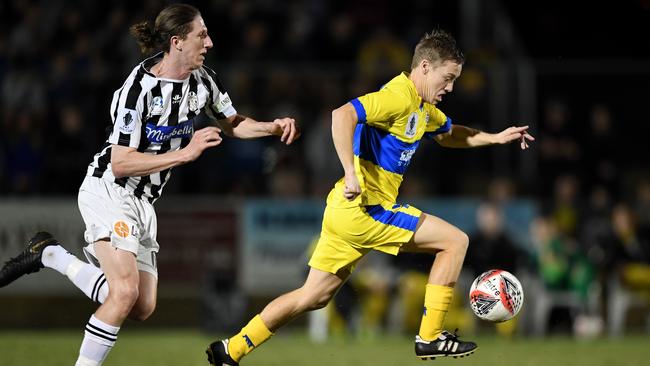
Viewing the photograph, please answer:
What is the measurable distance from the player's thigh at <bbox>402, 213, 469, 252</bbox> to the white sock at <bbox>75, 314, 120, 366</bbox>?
195 cm

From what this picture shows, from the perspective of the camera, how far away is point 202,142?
6637 millimetres

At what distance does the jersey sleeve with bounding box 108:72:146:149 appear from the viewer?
6902 millimetres

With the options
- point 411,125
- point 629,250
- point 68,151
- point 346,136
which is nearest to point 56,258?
point 346,136

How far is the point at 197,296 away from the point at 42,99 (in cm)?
301

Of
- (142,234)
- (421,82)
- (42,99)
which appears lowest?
(142,234)

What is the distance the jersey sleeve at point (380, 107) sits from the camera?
23.6 feet

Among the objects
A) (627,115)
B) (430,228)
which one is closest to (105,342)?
(430,228)

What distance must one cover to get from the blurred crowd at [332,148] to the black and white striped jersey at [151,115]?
622 cm

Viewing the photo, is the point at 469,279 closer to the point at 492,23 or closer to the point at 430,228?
the point at 492,23

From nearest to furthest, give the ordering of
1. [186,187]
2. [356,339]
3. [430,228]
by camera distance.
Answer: [430,228] < [356,339] < [186,187]

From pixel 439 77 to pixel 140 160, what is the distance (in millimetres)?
1928

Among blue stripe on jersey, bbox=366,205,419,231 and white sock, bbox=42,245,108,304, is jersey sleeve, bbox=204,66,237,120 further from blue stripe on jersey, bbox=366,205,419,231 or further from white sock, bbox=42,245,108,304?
white sock, bbox=42,245,108,304

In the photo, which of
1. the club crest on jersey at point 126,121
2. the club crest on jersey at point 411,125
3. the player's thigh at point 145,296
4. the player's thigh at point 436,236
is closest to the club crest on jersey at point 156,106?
the club crest on jersey at point 126,121

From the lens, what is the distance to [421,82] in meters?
7.52
